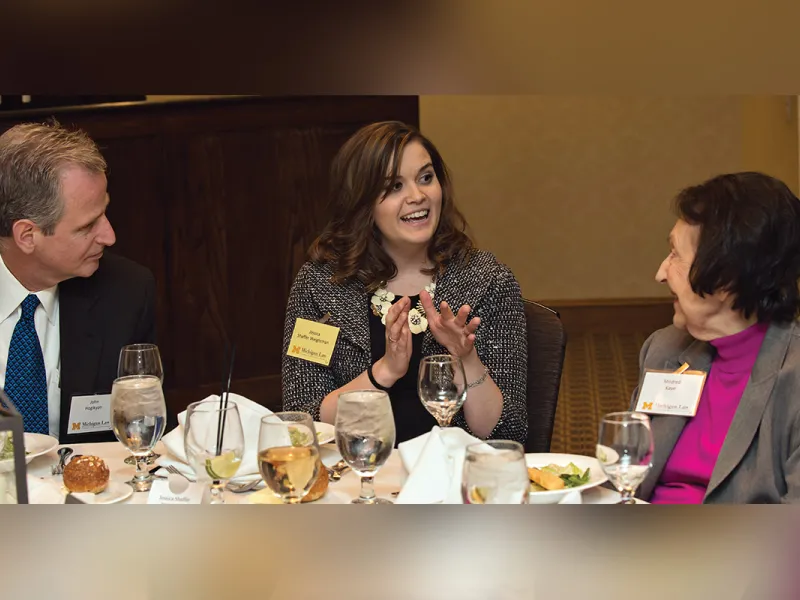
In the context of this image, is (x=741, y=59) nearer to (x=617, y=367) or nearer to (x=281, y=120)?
A: (x=281, y=120)

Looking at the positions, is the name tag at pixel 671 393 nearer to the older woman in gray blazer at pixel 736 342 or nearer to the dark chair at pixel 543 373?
the older woman in gray blazer at pixel 736 342

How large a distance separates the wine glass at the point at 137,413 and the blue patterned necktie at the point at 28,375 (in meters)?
0.79

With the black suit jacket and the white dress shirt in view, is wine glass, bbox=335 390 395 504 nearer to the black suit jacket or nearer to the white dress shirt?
the black suit jacket

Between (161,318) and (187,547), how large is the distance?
4.15 metres

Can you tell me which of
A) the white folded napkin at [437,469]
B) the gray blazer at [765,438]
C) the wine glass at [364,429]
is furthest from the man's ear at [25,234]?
the gray blazer at [765,438]

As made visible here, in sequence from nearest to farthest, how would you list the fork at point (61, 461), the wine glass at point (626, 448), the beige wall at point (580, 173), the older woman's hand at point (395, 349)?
1. the wine glass at point (626, 448)
2. the fork at point (61, 461)
3. the older woman's hand at point (395, 349)
4. the beige wall at point (580, 173)

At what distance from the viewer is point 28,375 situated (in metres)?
2.23

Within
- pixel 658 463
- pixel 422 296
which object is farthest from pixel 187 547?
pixel 422 296

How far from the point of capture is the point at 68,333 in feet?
7.62

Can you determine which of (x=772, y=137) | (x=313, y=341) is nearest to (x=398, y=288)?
(x=313, y=341)

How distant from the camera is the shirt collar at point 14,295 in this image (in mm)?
2250

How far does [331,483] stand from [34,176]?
116 centimetres

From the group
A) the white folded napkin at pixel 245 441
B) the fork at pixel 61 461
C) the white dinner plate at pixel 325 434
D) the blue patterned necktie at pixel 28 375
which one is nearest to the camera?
the white folded napkin at pixel 245 441

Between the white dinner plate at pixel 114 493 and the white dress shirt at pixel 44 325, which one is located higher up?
the white dress shirt at pixel 44 325
